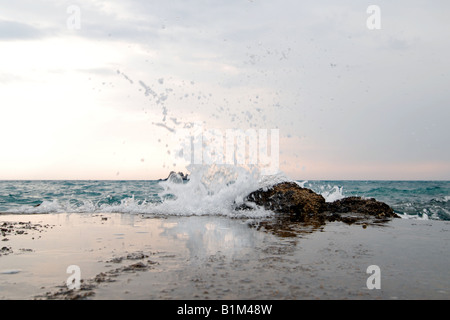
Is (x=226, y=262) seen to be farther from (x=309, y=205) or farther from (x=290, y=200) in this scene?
(x=309, y=205)

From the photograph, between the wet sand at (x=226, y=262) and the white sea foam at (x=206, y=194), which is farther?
A: the white sea foam at (x=206, y=194)

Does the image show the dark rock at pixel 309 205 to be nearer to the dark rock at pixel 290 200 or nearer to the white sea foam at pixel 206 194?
the dark rock at pixel 290 200

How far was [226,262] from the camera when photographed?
4.36m

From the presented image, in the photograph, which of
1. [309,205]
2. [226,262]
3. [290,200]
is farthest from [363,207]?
[226,262]

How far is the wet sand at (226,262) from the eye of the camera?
3303 millimetres

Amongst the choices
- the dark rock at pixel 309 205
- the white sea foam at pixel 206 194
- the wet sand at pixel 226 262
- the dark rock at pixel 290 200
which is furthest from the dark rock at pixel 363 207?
the wet sand at pixel 226 262

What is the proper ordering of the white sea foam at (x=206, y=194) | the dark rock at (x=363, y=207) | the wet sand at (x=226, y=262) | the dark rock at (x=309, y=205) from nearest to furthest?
the wet sand at (x=226, y=262) → the dark rock at (x=309, y=205) → the dark rock at (x=363, y=207) → the white sea foam at (x=206, y=194)

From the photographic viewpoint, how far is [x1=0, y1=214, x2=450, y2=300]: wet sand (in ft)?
10.8

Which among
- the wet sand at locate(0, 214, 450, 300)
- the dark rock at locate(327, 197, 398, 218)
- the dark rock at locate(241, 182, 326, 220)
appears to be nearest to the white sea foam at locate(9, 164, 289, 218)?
the dark rock at locate(241, 182, 326, 220)

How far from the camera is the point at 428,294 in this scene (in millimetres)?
3305
